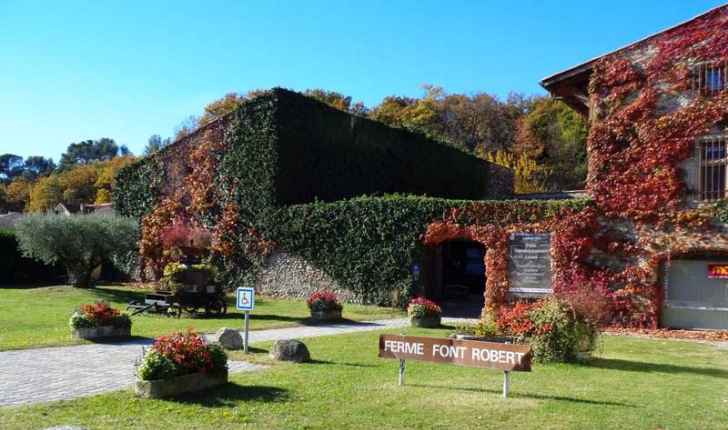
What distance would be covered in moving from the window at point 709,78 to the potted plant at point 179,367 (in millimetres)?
15676

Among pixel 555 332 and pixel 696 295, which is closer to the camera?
pixel 555 332

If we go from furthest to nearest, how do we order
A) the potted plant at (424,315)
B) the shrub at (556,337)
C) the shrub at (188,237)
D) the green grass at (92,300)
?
1. the shrub at (188,237)
2. the potted plant at (424,315)
3. the green grass at (92,300)
4. the shrub at (556,337)

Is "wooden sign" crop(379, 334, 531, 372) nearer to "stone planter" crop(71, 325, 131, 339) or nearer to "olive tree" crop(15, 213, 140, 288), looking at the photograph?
"stone planter" crop(71, 325, 131, 339)

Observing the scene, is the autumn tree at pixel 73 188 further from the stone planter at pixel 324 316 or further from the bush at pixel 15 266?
the stone planter at pixel 324 316

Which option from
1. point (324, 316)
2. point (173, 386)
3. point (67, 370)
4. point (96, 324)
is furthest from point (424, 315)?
point (173, 386)

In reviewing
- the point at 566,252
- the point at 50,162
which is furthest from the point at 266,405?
the point at 50,162

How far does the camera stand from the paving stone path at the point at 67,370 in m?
7.79

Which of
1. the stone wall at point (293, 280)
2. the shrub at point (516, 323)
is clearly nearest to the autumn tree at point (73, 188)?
the stone wall at point (293, 280)

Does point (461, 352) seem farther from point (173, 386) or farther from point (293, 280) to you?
point (293, 280)

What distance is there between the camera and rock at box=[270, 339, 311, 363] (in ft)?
34.0

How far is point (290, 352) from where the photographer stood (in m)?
10.4

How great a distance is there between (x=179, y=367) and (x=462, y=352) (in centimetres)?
367

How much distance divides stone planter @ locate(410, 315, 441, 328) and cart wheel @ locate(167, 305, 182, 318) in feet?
21.5

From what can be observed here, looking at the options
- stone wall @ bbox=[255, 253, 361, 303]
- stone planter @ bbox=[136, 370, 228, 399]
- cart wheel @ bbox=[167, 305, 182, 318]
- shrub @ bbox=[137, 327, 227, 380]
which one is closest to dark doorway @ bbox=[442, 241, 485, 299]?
stone wall @ bbox=[255, 253, 361, 303]
